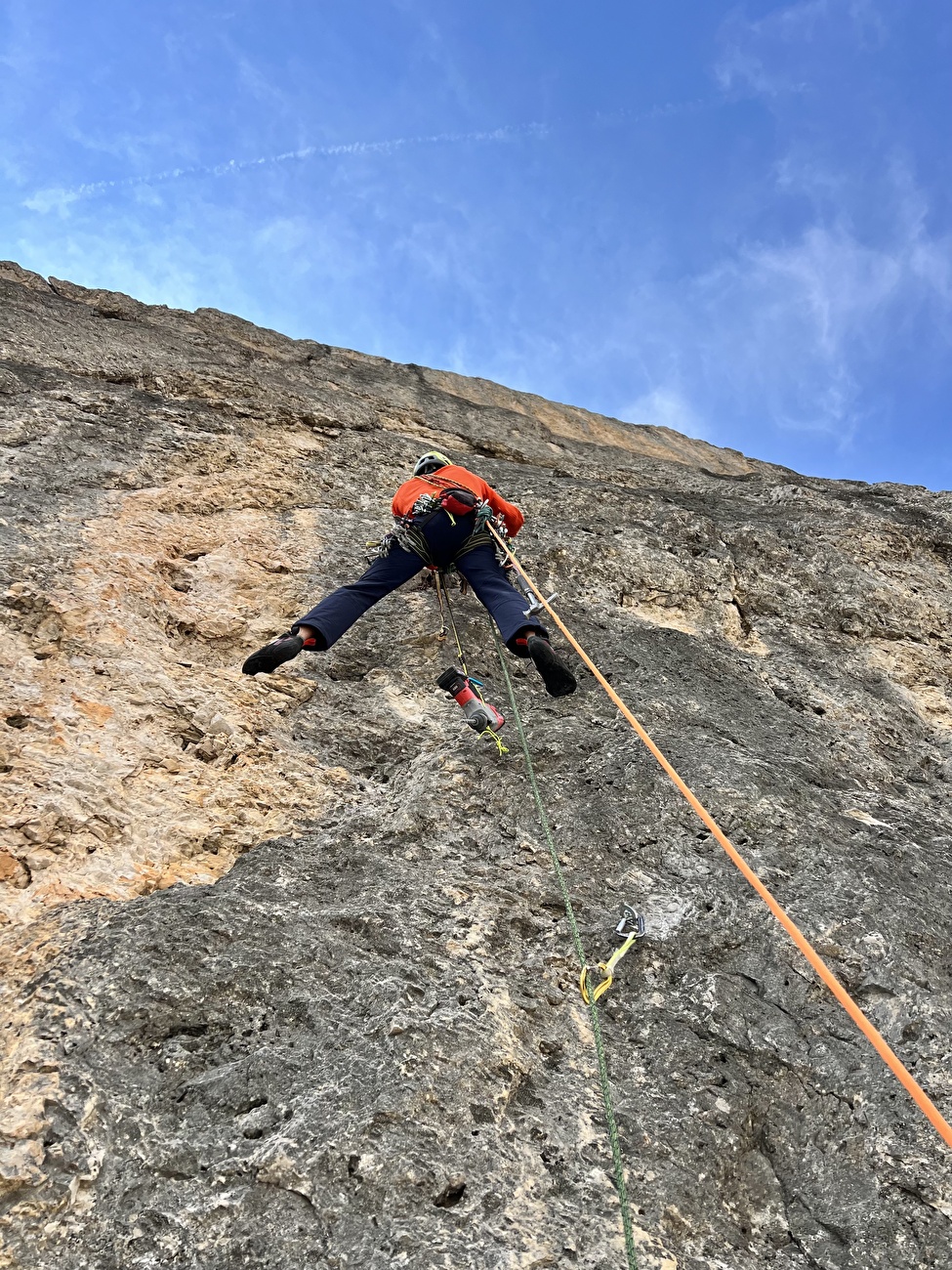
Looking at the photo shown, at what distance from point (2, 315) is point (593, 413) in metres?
8.22

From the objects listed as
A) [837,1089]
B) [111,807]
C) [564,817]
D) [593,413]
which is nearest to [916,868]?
[837,1089]

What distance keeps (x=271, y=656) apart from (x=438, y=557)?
56.4 inches

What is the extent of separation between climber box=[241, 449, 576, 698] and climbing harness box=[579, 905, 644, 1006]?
1.38m

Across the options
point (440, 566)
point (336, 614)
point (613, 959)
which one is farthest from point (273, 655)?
point (613, 959)

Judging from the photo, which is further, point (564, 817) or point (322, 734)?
point (322, 734)

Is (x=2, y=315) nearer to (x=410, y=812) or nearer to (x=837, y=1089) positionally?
(x=410, y=812)

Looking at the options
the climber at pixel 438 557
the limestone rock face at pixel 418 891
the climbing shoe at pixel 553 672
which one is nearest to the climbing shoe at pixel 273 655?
the climber at pixel 438 557

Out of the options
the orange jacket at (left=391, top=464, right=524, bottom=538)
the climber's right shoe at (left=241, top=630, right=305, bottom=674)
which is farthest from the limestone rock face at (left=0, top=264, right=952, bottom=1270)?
the orange jacket at (left=391, top=464, right=524, bottom=538)

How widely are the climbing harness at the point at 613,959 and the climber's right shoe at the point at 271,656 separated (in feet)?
6.50

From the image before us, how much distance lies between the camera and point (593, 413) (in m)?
12.8

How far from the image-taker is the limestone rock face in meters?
2.46

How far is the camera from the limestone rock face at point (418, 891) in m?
2.46

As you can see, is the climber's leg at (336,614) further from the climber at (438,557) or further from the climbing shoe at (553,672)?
the climbing shoe at (553,672)

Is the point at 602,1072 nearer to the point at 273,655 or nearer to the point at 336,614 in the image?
the point at 273,655
